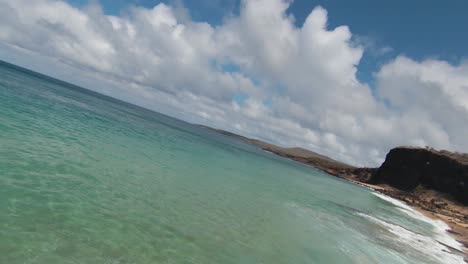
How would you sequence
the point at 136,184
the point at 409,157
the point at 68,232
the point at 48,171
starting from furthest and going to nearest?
the point at 409,157 → the point at 136,184 → the point at 48,171 → the point at 68,232

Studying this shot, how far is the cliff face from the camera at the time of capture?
101 m

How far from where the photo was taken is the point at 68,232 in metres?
12.0

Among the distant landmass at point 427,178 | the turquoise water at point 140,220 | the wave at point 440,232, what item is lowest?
the turquoise water at point 140,220

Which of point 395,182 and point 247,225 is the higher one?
point 395,182

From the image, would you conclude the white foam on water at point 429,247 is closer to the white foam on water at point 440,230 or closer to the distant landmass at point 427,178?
the white foam on water at point 440,230

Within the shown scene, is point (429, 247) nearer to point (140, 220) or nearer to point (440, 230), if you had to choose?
point (440, 230)

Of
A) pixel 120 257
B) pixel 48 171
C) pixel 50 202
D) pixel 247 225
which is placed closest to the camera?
pixel 120 257

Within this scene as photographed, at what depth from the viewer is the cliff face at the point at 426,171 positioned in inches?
3974

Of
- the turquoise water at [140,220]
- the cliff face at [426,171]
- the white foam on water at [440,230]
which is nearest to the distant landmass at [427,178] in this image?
the cliff face at [426,171]

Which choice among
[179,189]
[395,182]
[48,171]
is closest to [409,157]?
[395,182]

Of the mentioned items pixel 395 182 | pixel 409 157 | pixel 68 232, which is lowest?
pixel 68 232

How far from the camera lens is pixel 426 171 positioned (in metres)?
115

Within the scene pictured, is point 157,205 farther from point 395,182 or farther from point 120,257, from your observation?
point 395,182

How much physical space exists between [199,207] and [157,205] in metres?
3.31
